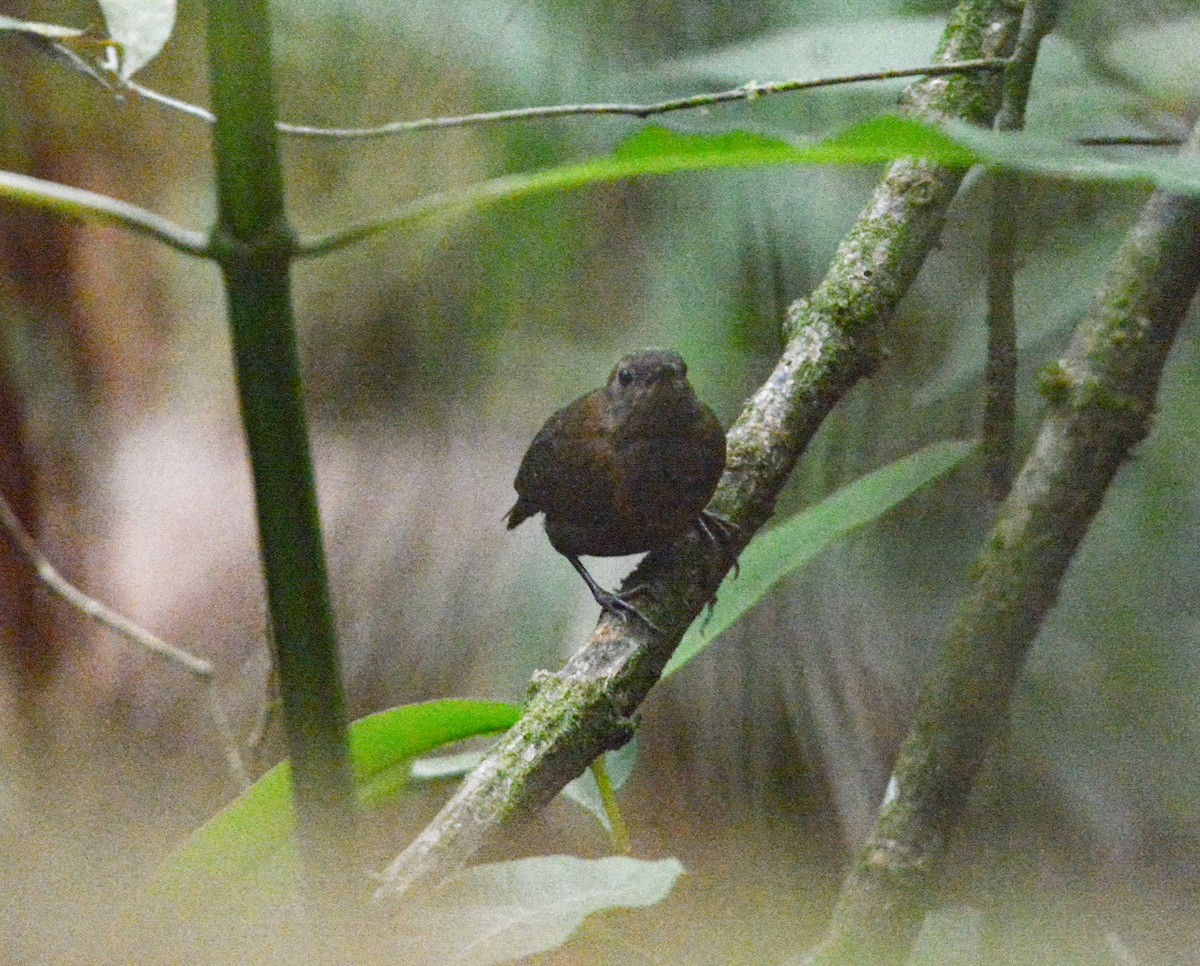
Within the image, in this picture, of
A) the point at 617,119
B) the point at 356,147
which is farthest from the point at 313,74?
the point at 617,119

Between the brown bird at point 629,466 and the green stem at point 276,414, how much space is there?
2.95 ft

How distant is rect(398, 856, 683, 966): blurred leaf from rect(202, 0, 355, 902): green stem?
0.36 feet

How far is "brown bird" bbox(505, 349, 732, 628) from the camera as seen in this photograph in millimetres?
1364

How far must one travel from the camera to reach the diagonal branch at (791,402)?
1062mm

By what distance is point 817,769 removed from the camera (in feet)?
6.85

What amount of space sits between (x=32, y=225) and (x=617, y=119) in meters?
1.05

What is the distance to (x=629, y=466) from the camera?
4.87 ft

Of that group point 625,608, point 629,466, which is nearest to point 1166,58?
point 629,466

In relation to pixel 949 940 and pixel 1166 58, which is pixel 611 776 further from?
pixel 1166 58

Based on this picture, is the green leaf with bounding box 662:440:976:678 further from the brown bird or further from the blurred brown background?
the blurred brown background

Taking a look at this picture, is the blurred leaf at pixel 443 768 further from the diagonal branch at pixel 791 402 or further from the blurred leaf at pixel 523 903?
the blurred leaf at pixel 523 903

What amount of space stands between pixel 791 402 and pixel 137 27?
80cm

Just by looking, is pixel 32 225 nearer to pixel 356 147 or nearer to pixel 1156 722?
pixel 356 147

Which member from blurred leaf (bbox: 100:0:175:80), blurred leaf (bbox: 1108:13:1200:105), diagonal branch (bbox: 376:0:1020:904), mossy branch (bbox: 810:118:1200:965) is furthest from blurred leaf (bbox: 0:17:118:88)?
blurred leaf (bbox: 1108:13:1200:105)
